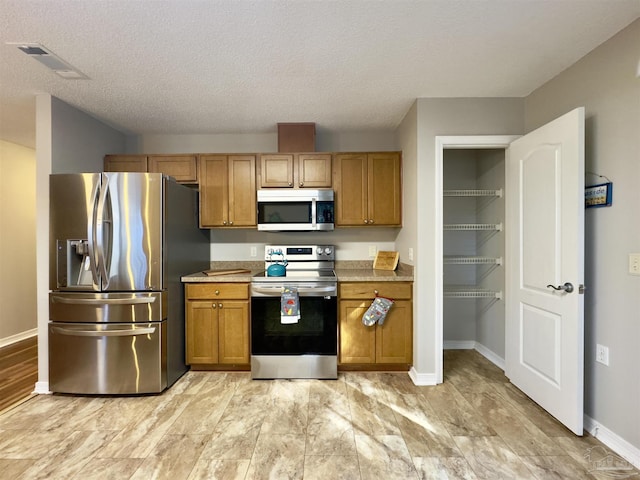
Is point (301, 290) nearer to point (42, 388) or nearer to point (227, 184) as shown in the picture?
point (227, 184)

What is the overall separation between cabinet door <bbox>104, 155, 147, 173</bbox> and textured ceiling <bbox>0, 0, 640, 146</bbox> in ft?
1.59

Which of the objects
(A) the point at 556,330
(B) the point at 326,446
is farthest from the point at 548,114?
(B) the point at 326,446

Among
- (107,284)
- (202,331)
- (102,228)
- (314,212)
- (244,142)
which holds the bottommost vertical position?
(202,331)

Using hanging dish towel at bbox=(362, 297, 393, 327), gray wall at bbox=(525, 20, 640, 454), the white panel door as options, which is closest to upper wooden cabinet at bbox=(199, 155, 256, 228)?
hanging dish towel at bbox=(362, 297, 393, 327)

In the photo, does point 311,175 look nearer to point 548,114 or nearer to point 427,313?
point 427,313

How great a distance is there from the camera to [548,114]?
8.23 feet

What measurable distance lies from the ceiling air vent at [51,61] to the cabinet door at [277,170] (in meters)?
1.56

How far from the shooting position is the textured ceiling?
5.59 feet

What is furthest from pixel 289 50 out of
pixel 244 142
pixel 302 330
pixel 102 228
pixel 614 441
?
pixel 614 441

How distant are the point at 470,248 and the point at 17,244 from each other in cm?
543

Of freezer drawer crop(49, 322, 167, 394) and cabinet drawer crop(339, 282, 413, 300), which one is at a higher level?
cabinet drawer crop(339, 282, 413, 300)

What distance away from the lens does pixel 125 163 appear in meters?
3.37

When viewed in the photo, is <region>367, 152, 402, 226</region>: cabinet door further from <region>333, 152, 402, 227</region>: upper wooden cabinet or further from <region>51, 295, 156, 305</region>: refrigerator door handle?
<region>51, 295, 156, 305</region>: refrigerator door handle

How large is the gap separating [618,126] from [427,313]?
1.79m
